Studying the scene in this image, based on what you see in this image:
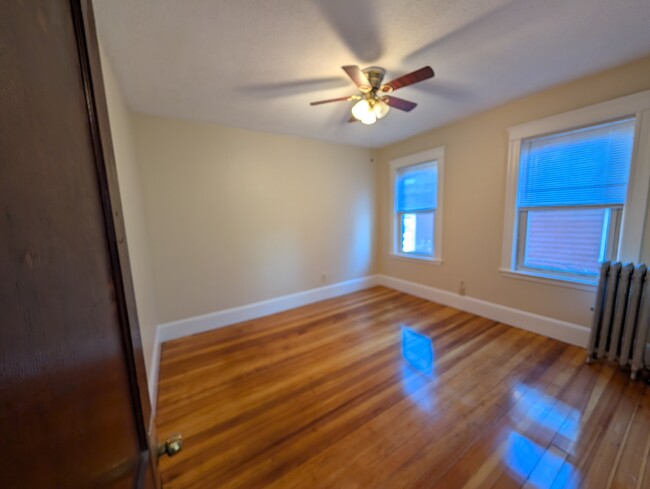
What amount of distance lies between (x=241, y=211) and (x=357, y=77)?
77.6 inches

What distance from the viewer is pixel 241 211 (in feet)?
9.99

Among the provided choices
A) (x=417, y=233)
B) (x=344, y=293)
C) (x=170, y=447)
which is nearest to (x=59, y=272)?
(x=170, y=447)

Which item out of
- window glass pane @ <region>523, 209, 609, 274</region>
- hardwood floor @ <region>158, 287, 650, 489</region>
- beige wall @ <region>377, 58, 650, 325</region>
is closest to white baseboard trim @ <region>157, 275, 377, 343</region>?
hardwood floor @ <region>158, 287, 650, 489</region>

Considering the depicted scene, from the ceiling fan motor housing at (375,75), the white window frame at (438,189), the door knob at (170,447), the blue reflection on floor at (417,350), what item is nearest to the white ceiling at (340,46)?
the ceiling fan motor housing at (375,75)

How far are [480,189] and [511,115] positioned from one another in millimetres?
778

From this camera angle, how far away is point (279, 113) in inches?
102

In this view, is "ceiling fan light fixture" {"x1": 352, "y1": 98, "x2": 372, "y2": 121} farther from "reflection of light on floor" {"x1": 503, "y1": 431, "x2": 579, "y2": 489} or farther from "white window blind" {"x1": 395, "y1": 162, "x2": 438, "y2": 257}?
"reflection of light on floor" {"x1": 503, "y1": 431, "x2": 579, "y2": 489}

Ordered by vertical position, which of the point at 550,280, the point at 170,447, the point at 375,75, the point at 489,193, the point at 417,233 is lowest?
the point at 550,280

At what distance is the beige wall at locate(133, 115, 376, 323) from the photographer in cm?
262

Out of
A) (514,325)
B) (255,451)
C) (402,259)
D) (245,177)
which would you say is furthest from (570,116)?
(255,451)

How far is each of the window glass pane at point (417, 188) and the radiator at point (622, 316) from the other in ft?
6.16

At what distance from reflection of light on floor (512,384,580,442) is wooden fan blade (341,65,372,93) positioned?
8.01 ft

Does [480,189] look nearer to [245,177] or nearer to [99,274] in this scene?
[245,177]

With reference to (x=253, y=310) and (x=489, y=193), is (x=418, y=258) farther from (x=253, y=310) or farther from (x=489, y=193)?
(x=253, y=310)
